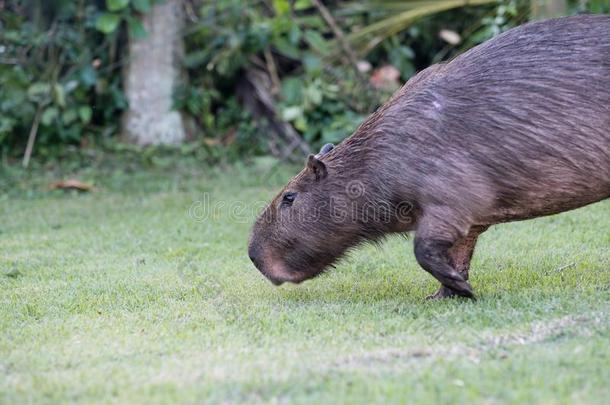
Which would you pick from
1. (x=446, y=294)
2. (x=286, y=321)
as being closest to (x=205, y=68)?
(x=446, y=294)

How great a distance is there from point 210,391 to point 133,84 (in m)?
7.41

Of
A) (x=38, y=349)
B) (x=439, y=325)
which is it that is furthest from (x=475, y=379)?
(x=38, y=349)

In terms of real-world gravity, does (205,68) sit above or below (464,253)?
below

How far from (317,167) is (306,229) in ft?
1.14

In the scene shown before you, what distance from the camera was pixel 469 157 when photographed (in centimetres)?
479

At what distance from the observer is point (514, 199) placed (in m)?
4.86

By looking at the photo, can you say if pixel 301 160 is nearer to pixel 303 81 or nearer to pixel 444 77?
pixel 303 81

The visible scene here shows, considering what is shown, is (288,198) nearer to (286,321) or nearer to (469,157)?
(286,321)

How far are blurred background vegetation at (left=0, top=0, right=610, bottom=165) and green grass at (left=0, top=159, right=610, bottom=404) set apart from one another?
9.36ft

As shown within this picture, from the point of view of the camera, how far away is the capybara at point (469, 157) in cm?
476

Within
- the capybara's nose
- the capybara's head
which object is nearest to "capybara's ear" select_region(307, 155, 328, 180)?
the capybara's head

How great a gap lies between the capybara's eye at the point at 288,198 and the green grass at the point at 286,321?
Result: 524mm

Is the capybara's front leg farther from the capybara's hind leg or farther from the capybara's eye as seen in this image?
the capybara's eye

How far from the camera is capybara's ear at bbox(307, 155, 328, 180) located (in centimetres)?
512
